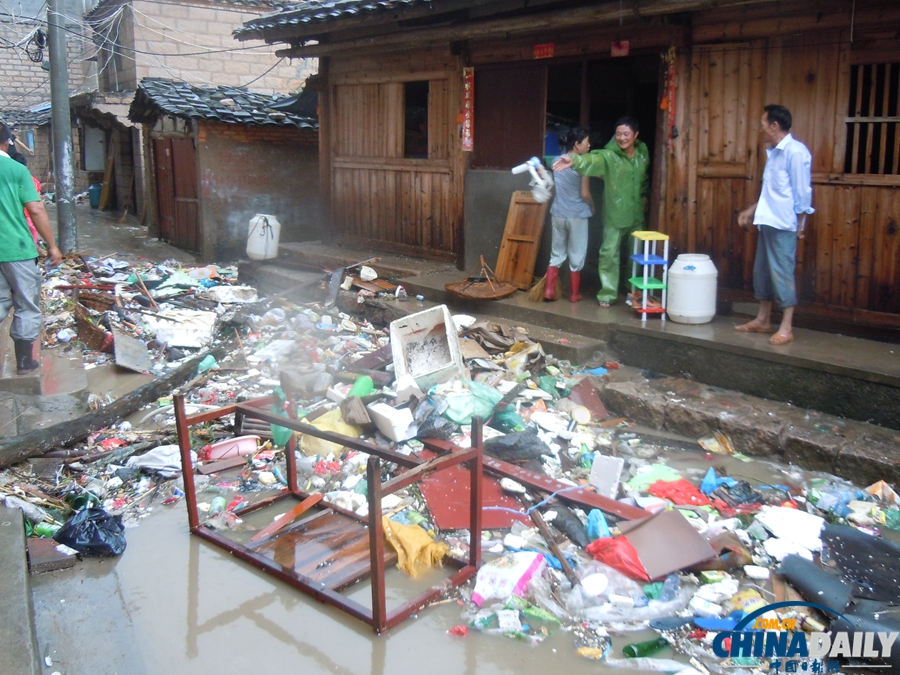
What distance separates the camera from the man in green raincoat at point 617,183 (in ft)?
24.0

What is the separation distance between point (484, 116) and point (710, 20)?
309 centimetres

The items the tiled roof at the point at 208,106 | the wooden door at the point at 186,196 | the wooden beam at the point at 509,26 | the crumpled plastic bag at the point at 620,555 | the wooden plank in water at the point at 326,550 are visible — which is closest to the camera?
the crumpled plastic bag at the point at 620,555

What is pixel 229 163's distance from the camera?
531 inches

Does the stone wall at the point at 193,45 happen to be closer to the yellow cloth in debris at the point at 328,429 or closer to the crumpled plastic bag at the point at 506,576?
the yellow cloth in debris at the point at 328,429

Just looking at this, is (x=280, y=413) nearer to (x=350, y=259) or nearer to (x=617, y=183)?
(x=617, y=183)

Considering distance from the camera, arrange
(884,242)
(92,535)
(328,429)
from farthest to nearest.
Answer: (884,242) → (328,429) → (92,535)

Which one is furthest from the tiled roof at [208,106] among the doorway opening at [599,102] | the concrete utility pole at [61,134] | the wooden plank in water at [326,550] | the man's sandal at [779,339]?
the man's sandal at [779,339]

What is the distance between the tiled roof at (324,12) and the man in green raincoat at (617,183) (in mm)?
2743

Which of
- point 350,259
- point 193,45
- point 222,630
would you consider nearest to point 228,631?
point 222,630

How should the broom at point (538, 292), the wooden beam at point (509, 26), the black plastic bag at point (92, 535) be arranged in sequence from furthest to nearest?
the broom at point (538, 292) → the wooden beam at point (509, 26) → the black plastic bag at point (92, 535)

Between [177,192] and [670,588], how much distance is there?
1377cm

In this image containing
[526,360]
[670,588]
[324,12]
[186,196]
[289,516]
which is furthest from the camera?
[186,196]

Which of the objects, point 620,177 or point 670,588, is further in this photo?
point 620,177

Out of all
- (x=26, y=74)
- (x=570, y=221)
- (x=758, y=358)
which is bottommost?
(x=758, y=358)
